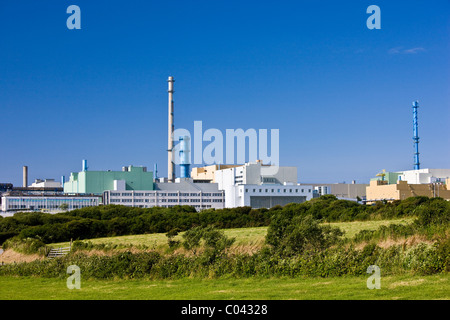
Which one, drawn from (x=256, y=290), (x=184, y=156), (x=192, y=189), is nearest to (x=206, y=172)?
(x=184, y=156)

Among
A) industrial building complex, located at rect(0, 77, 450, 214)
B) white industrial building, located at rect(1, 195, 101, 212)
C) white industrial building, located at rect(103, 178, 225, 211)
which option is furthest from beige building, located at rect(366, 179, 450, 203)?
white industrial building, located at rect(1, 195, 101, 212)

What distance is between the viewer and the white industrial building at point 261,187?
131000mm

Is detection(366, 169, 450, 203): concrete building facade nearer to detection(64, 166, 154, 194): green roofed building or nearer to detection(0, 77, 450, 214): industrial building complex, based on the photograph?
detection(0, 77, 450, 214): industrial building complex

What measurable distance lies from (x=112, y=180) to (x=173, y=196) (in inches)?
624

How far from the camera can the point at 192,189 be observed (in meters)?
139

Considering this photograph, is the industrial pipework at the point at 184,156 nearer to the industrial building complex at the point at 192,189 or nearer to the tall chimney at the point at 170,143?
the industrial building complex at the point at 192,189

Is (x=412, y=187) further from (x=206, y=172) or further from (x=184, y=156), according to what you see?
(x=206, y=172)

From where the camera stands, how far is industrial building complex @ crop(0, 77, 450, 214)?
12619 centimetres

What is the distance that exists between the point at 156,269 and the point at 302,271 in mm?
6563

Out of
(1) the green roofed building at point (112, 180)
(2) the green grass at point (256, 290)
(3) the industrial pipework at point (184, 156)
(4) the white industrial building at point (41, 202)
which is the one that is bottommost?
(4) the white industrial building at point (41, 202)

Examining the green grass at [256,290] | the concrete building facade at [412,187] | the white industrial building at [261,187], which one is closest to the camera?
the green grass at [256,290]

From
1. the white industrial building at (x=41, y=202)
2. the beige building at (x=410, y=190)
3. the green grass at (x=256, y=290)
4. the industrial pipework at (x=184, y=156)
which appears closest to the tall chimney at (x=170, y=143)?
the industrial pipework at (x=184, y=156)

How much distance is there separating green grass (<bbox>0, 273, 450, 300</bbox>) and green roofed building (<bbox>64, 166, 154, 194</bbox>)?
114 meters
